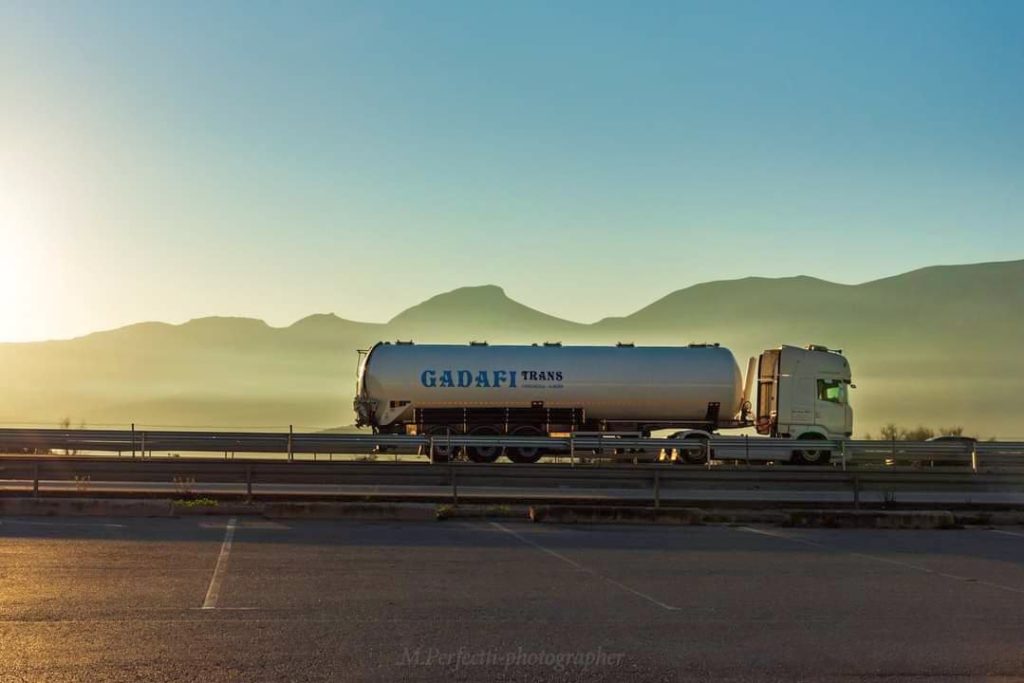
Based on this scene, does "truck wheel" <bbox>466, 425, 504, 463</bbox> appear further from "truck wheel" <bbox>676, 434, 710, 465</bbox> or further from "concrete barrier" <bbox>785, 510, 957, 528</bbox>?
"concrete barrier" <bbox>785, 510, 957, 528</bbox>

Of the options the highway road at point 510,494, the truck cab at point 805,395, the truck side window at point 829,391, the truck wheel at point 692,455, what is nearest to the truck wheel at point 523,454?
the truck wheel at point 692,455

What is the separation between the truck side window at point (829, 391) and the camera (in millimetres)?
34312

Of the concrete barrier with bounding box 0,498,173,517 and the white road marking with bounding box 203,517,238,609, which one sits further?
the concrete barrier with bounding box 0,498,173,517

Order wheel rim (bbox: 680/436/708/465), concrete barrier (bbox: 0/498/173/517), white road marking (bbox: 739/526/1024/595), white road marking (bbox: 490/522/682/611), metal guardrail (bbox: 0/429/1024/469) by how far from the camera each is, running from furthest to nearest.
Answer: wheel rim (bbox: 680/436/708/465)
metal guardrail (bbox: 0/429/1024/469)
concrete barrier (bbox: 0/498/173/517)
white road marking (bbox: 739/526/1024/595)
white road marking (bbox: 490/522/682/611)

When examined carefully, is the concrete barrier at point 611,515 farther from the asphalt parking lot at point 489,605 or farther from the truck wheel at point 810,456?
the truck wheel at point 810,456

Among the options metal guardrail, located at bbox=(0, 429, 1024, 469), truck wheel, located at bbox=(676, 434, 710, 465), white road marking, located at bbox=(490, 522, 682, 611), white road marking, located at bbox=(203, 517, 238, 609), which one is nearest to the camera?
white road marking, located at bbox=(203, 517, 238, 609)

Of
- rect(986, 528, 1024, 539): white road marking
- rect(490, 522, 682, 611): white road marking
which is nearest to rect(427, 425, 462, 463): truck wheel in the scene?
rect(490, 522, 682, 611): white road marking

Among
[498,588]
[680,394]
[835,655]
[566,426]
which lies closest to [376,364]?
[566,426]

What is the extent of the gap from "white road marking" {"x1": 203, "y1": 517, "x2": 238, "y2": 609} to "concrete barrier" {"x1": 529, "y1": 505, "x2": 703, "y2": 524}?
478 cm

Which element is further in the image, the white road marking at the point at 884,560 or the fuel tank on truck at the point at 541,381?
the fuel tank on truck at the point at 541,381

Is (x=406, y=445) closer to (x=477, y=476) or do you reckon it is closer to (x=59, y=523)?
(x=477, y=476)

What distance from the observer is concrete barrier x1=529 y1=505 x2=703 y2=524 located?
1664 centimetres

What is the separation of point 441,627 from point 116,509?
30.8 ft

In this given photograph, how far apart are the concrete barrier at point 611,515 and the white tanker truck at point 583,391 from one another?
53.2 feet
